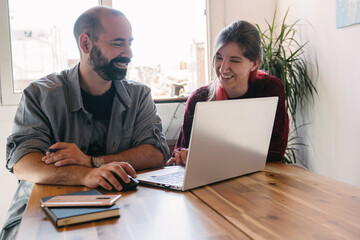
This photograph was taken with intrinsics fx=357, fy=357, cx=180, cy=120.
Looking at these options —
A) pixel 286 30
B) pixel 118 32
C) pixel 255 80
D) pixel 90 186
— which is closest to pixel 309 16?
pixel 286 30

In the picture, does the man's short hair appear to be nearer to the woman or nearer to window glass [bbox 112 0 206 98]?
the woman

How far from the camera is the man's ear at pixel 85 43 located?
175 centimetres

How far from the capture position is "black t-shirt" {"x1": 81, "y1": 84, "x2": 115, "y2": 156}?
166cm

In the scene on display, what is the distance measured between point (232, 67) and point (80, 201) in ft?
3.85

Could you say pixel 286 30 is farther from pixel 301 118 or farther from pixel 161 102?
pixel 161 102

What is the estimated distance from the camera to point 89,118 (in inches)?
63.4

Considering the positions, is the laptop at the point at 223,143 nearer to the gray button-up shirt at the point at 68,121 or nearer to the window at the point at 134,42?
the gray button-up shirt at the point at 68,121

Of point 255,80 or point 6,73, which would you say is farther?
point 6,73

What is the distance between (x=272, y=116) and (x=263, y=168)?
205 mm

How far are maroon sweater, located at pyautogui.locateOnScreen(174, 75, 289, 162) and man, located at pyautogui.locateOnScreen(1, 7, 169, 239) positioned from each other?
0.65 feet

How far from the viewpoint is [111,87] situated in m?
1.77

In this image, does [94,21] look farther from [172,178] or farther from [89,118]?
[172,178]

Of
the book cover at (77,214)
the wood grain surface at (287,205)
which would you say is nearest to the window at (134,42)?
the wood grain surface at (287,205)

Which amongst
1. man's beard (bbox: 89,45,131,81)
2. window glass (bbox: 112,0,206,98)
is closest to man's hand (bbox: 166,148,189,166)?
man's beard (bbox: 89,45,131,81)
